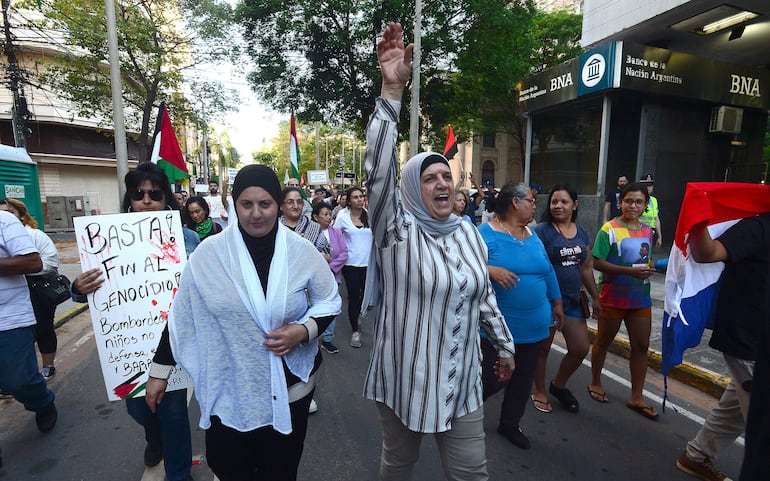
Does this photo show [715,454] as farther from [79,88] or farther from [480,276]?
[79,88]

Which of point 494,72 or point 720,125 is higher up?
point 494,72

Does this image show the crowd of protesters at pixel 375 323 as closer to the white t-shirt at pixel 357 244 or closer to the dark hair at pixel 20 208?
the dark hair at pixel 20 208

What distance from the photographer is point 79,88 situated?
14.8 meters

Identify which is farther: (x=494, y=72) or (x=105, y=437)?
(x=494, y=72)

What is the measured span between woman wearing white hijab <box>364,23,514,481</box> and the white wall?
10.1m

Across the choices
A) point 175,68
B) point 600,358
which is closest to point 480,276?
point 600,358

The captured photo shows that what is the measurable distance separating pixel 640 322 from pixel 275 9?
15.0 meters

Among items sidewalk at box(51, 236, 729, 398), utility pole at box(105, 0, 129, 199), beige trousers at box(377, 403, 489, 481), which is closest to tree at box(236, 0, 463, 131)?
utility pole at box(105, 0, 129, 199)

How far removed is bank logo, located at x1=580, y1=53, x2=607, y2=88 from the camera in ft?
33.4

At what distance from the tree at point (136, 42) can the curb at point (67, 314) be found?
991 centimetres

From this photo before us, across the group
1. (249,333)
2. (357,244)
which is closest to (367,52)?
(357,244)

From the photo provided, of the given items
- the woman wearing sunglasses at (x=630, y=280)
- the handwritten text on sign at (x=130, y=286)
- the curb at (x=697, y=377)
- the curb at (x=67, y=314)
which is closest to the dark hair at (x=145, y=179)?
the handwritten text on sign at (x=130, y=286)

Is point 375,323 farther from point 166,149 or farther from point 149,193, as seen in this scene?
point 166,149

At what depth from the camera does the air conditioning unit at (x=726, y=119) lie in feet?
36.3
